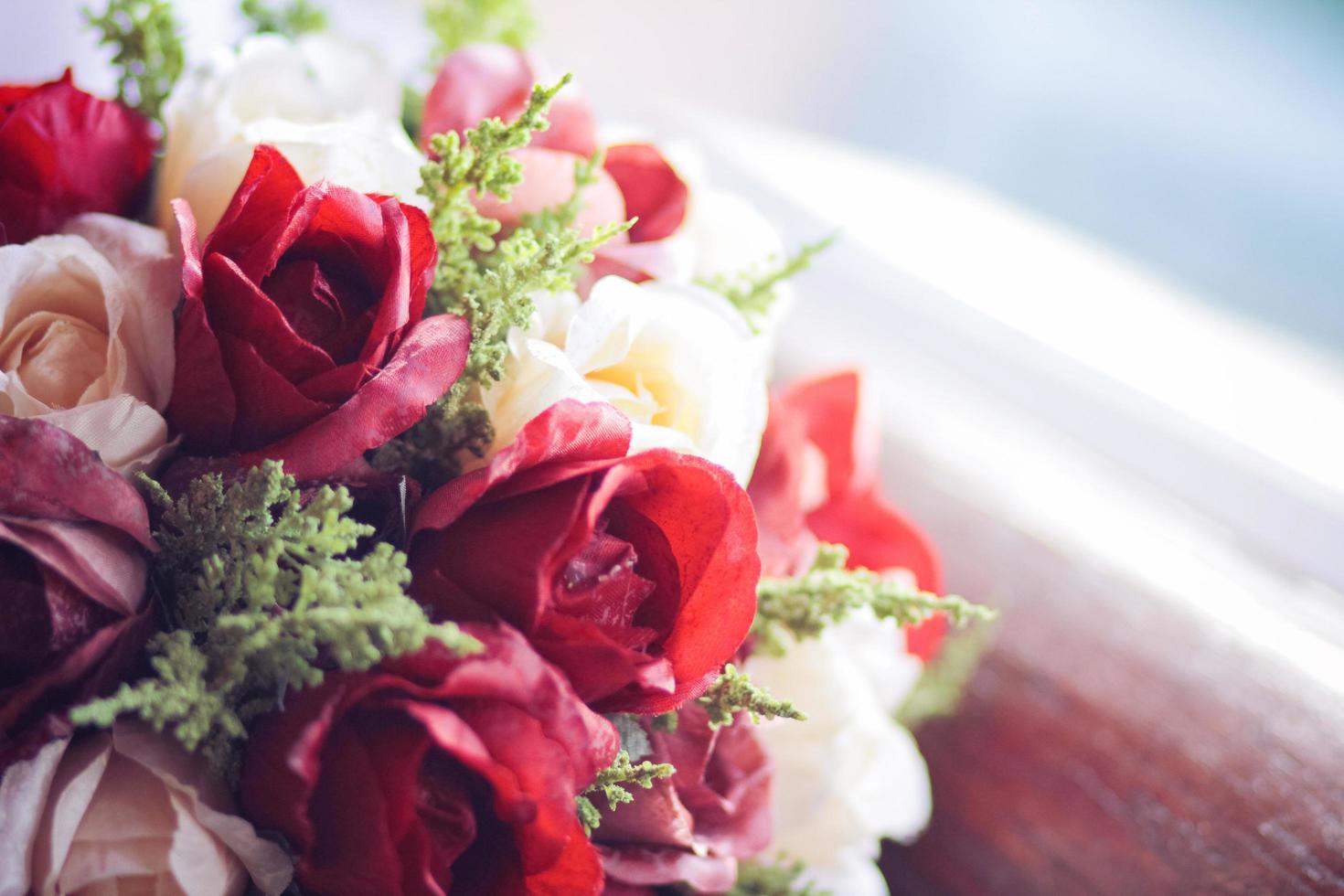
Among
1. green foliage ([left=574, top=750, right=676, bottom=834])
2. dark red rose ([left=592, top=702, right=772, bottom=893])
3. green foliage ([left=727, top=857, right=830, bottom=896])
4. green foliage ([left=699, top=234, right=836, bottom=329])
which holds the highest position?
green foliage ([left=699, top=234, right=836, bottom=329])

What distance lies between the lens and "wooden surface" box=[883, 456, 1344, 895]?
0.55 metres

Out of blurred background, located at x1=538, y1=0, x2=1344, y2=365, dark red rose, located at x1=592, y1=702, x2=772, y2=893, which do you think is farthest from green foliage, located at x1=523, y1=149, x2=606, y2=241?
blurred background, located at x1=538, y1=0, x2=1344, y2=365

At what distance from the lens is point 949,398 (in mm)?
887

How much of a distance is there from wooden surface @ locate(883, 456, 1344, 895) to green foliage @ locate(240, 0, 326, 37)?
582mm

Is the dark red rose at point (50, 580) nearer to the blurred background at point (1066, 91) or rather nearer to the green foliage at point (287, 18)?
→ the green foliage at point (287, 18)

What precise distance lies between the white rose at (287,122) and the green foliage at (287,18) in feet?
0.29

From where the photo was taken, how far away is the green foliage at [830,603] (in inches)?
17.2

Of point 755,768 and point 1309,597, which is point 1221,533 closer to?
point 1309,597

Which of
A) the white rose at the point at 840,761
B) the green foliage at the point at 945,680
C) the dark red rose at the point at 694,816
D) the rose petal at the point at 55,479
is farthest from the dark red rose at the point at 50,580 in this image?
the green foliage at the point at 945,680

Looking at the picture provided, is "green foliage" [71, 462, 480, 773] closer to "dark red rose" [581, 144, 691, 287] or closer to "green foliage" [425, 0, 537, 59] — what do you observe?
"dark red rose" [581, 144, 691, 287]

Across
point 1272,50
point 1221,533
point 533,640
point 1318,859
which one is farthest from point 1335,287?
point 533,640

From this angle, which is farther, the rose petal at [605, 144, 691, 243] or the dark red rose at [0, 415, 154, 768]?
the rose petal at [605, 144, 691, 243]

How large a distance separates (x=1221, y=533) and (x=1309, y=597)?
0.07m

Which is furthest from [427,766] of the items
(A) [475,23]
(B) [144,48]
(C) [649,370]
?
(A) [475,23]
